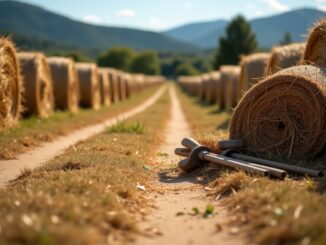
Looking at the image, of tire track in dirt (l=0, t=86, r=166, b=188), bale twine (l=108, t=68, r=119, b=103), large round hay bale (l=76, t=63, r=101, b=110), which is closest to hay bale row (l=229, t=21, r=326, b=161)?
tire track in dirt (l=0, t=86, r=166, b=188)

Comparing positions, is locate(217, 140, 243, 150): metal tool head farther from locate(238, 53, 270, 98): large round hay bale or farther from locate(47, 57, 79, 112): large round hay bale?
locate(47, 57, 79, 112): large round hay bale

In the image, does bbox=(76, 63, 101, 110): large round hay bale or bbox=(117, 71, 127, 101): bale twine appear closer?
bbox=(76, 63, 101, 110): large round hay bale

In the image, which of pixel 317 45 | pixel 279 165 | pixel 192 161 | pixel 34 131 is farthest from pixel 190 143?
pixel 34 131

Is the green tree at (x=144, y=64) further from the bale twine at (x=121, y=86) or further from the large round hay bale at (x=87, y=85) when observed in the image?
the large round hay bale at (x=87, y=85)

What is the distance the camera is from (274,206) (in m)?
5.81

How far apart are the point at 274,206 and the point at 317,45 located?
6.66 m

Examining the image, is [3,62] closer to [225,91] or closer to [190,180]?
[190,180]

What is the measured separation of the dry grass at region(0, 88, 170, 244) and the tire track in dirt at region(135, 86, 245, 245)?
0.73 ft

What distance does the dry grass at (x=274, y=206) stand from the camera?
4.90m

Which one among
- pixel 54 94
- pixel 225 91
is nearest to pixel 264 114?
pixel 54 94

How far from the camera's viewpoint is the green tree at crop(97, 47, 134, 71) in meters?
132

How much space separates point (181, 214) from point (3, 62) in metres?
10.5

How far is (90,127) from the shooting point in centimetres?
1884

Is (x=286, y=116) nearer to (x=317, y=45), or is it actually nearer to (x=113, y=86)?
(x=317, y=45)
